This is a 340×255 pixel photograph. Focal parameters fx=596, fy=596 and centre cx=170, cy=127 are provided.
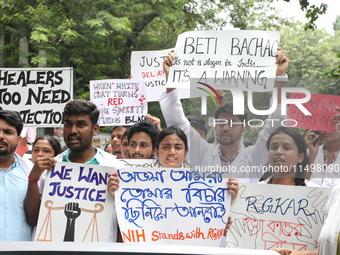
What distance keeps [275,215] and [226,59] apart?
1365 mm

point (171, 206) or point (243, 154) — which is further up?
point (243, 154)

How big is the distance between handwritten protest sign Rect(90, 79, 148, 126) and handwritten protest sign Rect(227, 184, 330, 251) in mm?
3532

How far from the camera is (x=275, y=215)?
4.28 metres

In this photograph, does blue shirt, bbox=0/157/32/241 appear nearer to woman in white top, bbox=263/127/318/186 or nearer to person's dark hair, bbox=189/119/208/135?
person's dark hair, bbox=189/119/208/135

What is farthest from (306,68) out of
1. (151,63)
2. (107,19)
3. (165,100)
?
(165,100)

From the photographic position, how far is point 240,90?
459cm

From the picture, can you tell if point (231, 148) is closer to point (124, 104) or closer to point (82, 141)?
point (82, 141)

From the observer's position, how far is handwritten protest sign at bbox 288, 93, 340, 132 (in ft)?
14.5

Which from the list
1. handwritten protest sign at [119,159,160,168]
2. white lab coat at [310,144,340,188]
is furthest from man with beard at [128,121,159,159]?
white lab coat at [310,144,340,188]

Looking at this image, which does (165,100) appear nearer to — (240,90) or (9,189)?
(240,90)

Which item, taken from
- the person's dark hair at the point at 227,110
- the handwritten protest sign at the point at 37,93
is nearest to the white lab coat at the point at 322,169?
the person's dark hair at the point at 227,110

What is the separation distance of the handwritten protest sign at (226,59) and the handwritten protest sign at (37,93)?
212cm

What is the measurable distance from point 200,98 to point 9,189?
155cm

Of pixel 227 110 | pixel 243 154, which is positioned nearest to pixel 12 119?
pixel 227 110
